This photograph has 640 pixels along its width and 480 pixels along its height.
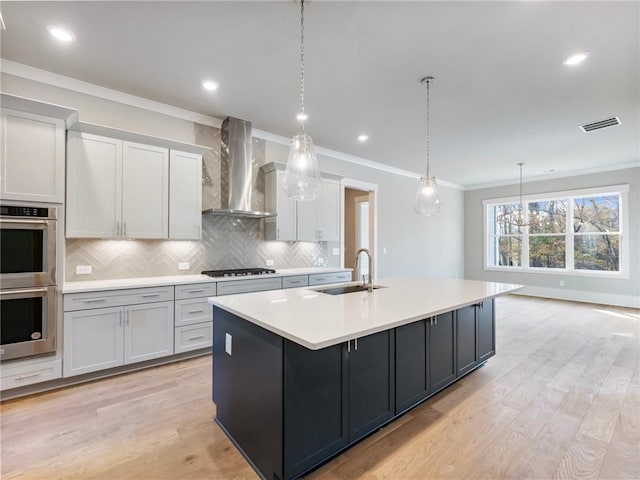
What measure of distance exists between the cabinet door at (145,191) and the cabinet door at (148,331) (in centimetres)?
77

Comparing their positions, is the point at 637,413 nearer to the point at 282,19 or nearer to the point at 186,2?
the point at 282,19

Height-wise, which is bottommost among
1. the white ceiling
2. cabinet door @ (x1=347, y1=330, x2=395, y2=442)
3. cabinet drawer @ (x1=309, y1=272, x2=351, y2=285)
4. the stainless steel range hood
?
cabinet door @ (x1=347, y1=330, x2=395, y2=442)

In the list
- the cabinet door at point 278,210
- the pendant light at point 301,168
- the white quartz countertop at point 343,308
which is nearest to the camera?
the white quartz countertop at point 343,308

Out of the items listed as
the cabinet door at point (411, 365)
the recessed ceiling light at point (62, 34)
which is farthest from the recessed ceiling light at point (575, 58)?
the recessed ceiling light at point (62, 34)

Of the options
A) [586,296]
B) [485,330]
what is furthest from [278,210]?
[586,296]

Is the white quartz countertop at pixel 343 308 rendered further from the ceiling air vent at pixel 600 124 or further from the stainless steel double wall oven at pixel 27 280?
the ceiling air vent at pixel 600 124

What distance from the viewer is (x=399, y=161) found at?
5.84m

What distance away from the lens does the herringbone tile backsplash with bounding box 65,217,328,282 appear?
3137 millimetres

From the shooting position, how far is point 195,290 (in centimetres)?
328

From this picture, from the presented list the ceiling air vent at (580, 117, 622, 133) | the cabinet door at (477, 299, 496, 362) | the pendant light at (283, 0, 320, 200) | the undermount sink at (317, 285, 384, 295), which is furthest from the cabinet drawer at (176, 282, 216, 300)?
the ceiling air vent at (580, 117, 622, 133)

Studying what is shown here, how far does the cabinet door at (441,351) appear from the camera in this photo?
2367mm

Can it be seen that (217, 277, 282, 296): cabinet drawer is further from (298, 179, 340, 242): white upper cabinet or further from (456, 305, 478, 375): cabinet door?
(456, 305, 478, 375): cabinet door

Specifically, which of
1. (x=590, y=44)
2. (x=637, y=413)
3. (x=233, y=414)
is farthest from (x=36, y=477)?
(x=590, y=44)

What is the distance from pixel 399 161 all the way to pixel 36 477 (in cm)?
590
